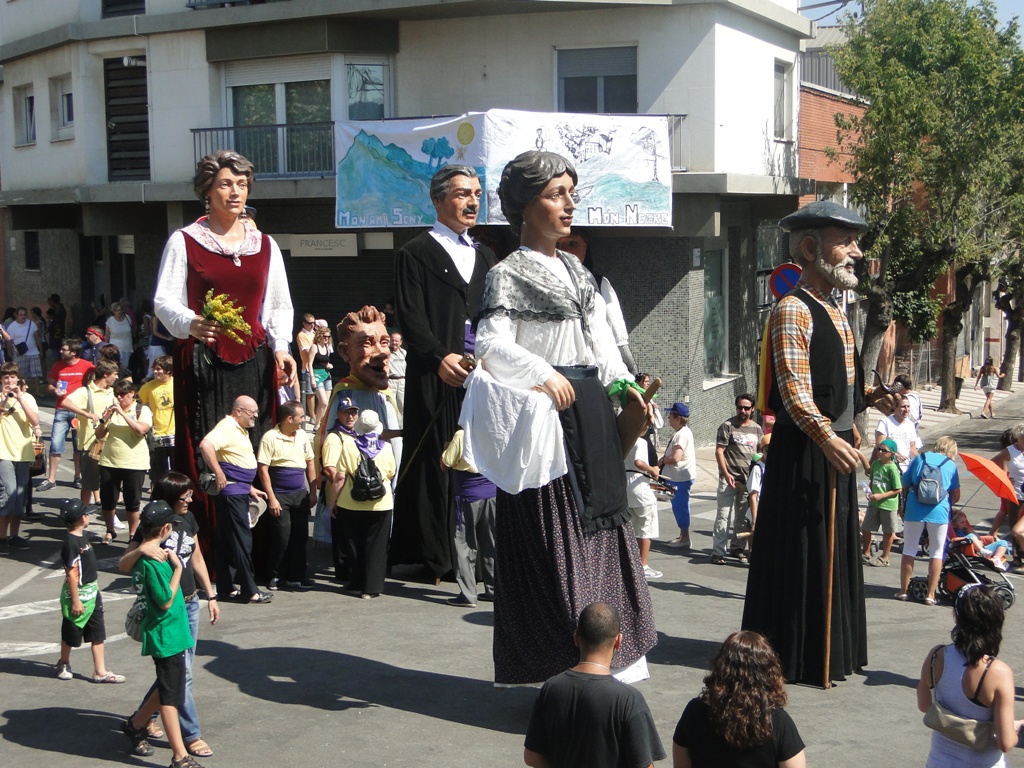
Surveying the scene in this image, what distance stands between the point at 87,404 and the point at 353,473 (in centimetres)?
411

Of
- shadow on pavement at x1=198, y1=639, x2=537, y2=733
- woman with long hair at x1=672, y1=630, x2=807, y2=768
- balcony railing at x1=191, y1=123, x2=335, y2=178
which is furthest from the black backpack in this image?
balcony railing at x1=191, y1=123, x2=335, y2=178

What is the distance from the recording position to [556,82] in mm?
18469

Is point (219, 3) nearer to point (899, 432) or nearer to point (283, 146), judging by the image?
point (283, 146)

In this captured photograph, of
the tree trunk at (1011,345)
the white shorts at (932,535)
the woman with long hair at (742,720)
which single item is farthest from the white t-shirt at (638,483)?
the tree trunk at (1011,345)

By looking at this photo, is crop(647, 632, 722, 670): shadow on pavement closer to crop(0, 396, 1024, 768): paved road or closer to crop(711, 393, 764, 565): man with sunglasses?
crop(0, 396, 1024, 768): paved road

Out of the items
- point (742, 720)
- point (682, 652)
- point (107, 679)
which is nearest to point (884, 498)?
point (682, 652)

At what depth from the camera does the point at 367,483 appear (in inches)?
329

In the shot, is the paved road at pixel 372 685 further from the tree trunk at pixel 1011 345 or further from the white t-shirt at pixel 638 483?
the tree trunk at pixel 1011 345

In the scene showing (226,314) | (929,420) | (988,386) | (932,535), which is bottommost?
(929,420)

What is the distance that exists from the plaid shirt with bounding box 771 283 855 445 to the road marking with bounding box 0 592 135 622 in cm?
466

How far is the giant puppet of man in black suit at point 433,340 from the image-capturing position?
7.96 meters

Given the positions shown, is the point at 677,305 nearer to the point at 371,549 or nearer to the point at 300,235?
the point at 300,235

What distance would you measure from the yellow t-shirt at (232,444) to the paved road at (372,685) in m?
0.94

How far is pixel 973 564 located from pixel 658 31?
11.4 meters
